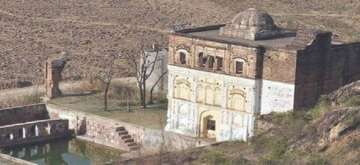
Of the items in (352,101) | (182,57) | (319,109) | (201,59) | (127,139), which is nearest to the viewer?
(352,101)

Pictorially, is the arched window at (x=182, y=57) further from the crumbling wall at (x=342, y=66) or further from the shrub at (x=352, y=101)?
the shrub at (x=352, y=101)

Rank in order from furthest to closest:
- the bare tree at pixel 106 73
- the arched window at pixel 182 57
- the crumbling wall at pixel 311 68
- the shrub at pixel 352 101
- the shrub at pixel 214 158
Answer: the bare tree at pixel 106 73 < the arched window at pixel 182 57 < the crumbling wall at pixel 311 68 < the shrub at pixel 352 101 < the shrub at pixel 214 158

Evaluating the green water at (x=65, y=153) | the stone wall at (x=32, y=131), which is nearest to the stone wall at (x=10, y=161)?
the green water at (x=65, y=153)

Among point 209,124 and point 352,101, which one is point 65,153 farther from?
point 352,101

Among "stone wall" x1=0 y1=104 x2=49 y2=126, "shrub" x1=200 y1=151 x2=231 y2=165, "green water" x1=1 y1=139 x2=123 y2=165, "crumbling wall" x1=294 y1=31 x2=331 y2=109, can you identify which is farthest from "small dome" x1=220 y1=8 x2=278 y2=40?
"stone wall" x1=0 y1=104 x2=49 y2=126

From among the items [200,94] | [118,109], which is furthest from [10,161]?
[118,109]

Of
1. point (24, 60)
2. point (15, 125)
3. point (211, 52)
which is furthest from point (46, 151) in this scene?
point (24, 60)

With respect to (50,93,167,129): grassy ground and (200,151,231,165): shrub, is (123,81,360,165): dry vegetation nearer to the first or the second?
(200,151,231,165): shrub
